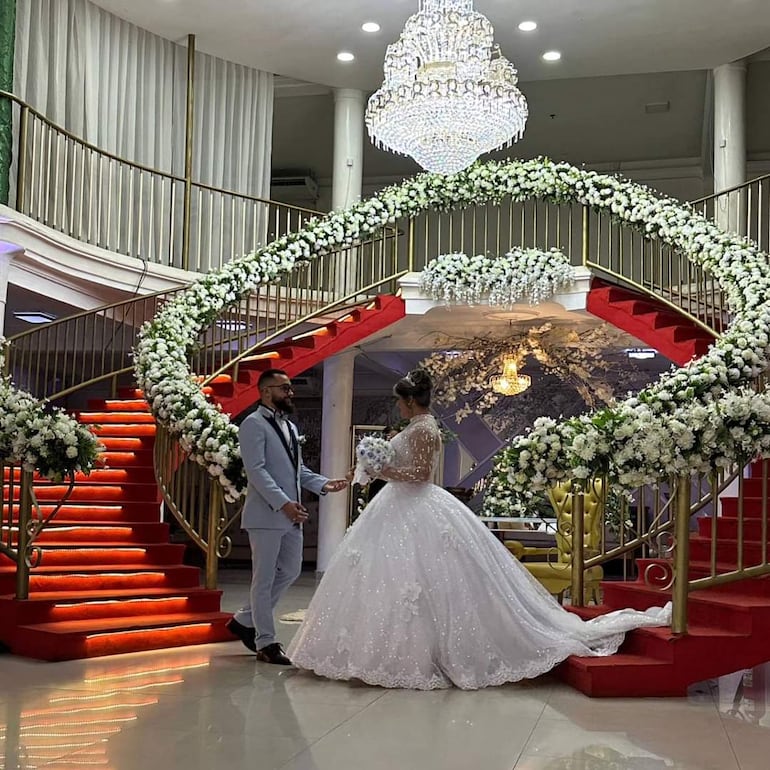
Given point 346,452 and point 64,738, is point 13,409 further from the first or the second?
point 346,452

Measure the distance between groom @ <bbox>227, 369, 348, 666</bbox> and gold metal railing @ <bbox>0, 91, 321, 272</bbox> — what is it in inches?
210

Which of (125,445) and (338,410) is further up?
(338,410)

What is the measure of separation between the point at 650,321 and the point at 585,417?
4.82 meters

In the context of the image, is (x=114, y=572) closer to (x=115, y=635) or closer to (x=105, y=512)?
(x=105, y=512)

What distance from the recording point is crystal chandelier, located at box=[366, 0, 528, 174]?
9680 mm

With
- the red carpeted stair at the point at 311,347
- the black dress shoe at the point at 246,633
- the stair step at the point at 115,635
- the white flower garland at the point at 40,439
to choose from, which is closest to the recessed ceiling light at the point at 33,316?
the red carpeted stair at the point at 311,347

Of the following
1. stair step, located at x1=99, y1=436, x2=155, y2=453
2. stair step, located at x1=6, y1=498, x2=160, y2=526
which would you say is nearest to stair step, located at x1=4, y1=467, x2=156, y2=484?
stair step, located at x1=6, y1=498, x2=160, y2=526

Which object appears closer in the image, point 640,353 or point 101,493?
point 101,493

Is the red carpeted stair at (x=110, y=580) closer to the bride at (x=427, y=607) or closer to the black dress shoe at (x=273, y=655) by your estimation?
Result: the black dress shoe at (x=273, y=655)

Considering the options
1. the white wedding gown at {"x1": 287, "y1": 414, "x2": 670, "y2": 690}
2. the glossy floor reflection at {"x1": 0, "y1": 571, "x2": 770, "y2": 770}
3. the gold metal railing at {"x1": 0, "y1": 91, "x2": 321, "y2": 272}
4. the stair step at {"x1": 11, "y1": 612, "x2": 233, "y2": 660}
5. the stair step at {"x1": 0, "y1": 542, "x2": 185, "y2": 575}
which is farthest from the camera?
the gold metal railing at {"x1": 0, "y1": 91, "x2": 321, "y2": 272}

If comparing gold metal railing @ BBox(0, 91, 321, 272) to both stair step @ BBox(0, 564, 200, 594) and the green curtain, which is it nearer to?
the green curtain

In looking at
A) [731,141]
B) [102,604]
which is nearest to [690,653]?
[102,604]

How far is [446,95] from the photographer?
31.6 ft

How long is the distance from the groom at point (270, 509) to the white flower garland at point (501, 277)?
545cm
